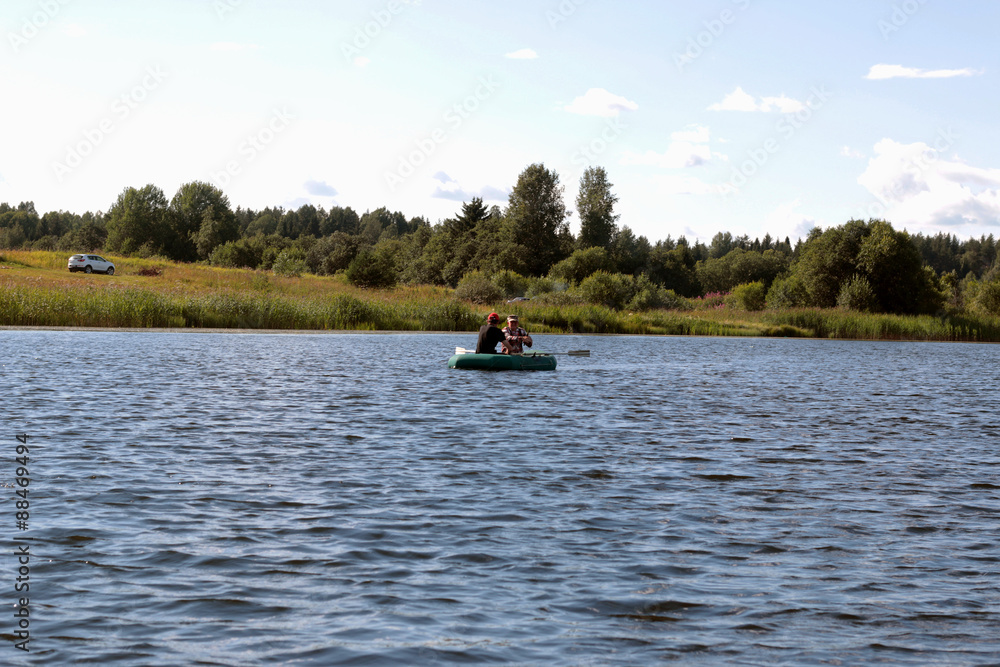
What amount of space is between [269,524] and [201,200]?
12163 cm

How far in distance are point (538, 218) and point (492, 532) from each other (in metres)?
87.9

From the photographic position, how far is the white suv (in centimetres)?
6038

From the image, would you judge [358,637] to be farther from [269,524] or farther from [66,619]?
[269,524]

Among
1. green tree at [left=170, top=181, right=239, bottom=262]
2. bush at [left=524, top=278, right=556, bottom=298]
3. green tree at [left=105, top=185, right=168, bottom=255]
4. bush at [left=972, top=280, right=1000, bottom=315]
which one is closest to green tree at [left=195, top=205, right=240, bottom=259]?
green tree at [left=170, top=181, right=239, bottom=262]

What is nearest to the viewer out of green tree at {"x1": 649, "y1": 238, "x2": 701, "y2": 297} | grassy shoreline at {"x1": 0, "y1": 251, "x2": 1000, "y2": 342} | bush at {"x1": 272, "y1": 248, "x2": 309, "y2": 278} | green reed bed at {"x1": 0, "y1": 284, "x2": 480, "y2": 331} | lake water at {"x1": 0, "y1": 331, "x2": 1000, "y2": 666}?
lake water at {"x1": 0, "y1": 331, "x2": 1000, "y2": 666}

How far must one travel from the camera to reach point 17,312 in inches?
1449

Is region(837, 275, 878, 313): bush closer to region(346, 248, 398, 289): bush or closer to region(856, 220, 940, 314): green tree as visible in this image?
region(856, 220, 940, 314): green tree

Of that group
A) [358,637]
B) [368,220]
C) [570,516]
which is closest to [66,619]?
[358,637]

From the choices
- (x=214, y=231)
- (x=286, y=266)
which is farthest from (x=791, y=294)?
(x=214, y=231)

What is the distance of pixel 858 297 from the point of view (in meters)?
65.6

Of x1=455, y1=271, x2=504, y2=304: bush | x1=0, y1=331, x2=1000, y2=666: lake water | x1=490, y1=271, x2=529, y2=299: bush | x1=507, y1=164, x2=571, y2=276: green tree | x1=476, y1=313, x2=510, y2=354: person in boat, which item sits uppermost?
x1=507, y1=164, x2=571, y2=276: green tree

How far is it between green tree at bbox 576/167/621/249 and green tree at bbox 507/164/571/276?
7.15 feet

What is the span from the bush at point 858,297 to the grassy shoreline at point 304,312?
511 centimetres

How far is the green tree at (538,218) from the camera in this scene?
93312 millimetres
